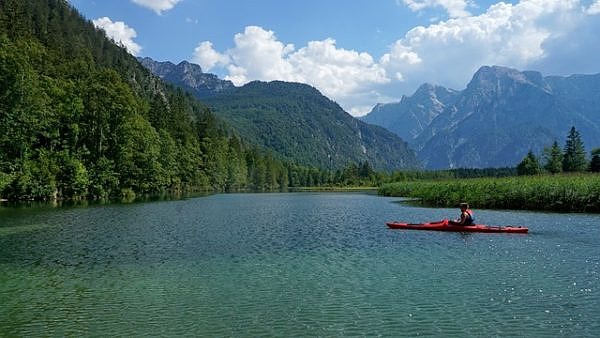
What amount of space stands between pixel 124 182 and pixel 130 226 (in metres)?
58.9

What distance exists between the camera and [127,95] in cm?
9775

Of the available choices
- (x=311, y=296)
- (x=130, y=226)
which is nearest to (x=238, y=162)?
(x=130, y=226)

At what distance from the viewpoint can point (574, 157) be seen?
133 m

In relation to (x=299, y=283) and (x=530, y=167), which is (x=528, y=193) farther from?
(x=530, y=167)

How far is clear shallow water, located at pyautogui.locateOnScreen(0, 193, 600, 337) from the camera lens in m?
15.2

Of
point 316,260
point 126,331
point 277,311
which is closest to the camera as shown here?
point 126,331

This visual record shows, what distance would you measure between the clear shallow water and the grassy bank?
14374 mm

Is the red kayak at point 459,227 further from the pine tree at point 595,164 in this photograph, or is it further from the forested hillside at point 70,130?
the pine tree at point 595,164

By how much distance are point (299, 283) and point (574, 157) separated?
5342 inches

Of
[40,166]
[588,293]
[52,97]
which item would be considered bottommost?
[588,293]

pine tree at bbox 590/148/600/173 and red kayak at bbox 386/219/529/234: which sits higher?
pine tree at bbox 590/148/600/173

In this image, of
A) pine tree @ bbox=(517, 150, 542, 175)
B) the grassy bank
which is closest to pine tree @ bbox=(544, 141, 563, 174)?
pine tree @ bbox=(517, 150, 542, 175)

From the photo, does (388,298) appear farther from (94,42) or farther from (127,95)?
(94,42)

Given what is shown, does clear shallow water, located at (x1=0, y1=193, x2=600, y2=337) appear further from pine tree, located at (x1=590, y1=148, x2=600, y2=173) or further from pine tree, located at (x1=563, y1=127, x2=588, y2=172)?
pine tree, located at (x1=563, y1=127, x2=588, y2=172)
